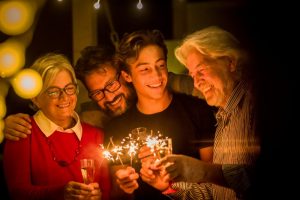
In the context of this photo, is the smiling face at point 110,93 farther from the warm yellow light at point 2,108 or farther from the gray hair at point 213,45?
the warm yellow light at point 2,108

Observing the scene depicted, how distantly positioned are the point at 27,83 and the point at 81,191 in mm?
1173

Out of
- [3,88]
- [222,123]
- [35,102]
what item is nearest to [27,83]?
[35,102]

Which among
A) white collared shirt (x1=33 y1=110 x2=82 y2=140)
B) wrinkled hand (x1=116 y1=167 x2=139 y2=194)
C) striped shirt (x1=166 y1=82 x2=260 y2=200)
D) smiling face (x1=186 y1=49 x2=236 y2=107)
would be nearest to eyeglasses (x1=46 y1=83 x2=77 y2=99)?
white collared shirt (x1=33 y1=110 x2=82 y2=140)

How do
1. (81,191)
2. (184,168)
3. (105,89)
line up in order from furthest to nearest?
(105,89) → (81,191) → (184,168)

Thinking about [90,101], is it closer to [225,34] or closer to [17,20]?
[17,20]

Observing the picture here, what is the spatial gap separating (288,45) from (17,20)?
9.11ft

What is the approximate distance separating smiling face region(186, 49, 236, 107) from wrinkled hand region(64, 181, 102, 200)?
1.30 metres

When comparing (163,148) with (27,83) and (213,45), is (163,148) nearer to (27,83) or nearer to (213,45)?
(213,45)

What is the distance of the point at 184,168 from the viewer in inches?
142

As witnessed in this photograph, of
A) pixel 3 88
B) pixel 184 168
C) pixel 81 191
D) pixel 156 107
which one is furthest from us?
pixel 3 88

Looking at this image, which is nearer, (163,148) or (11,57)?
(163,148)

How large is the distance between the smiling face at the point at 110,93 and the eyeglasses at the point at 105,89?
1 centimetres

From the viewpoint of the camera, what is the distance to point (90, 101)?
3.99m

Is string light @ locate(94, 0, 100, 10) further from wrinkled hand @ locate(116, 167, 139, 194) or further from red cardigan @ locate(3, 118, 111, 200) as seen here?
wrinkled hand @ locate(116, 167, 139, 194)
